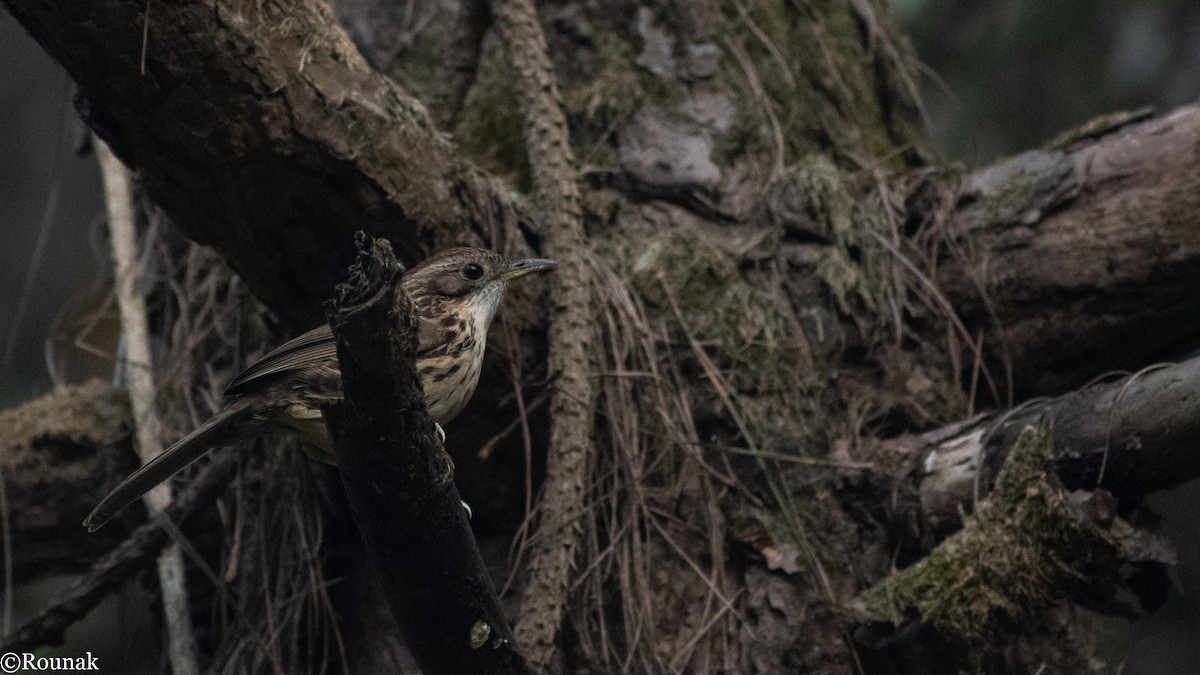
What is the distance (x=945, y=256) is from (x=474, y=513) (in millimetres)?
1929

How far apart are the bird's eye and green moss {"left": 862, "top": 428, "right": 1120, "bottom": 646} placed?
1.52m

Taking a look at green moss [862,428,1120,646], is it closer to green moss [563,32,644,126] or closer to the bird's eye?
the bird's eye

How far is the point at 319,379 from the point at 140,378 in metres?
1.65

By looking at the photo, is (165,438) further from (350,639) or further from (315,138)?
(315,138)

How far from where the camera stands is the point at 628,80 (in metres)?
4.63

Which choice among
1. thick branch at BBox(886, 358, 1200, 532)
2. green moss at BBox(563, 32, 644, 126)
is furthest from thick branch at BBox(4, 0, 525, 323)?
thick branch at BBox(886, 358, 1200, 532)

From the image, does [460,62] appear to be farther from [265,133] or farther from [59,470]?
[59,470]

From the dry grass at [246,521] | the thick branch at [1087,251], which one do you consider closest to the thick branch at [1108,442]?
the thick branch at [1087,251]

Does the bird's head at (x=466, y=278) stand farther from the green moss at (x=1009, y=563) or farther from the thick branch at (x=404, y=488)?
the green moss at (x=1009, y=563)

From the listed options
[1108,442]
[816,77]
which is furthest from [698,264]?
[1108,442]

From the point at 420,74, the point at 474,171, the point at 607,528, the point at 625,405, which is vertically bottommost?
the point at 607,528

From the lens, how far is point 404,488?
248 cm

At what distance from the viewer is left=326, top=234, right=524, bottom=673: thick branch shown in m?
2.23

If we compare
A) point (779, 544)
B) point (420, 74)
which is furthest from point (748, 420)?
point (420, 74)
